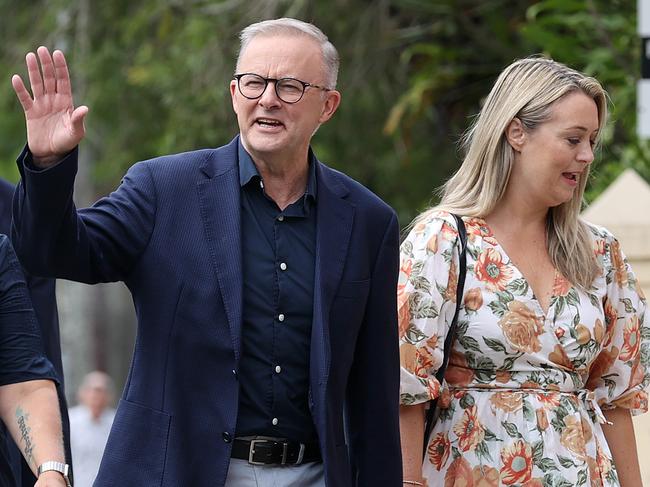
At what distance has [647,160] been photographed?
1016cm

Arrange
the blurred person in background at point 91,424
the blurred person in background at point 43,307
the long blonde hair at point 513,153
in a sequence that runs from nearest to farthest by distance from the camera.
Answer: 1. the long blonde hair at point 513,153
2. the blurred person in background at point 43,307
3. the blurred person in background at point 91,424

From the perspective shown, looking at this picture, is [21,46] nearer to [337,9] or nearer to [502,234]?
A: [337,9]

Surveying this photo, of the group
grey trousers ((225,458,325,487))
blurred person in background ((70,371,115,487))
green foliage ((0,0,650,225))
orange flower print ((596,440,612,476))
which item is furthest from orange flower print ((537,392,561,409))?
blurred person in background ((70,371,115,487))

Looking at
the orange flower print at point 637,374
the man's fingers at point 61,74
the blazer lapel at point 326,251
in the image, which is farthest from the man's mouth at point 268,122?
the orange flower print at point 637,374

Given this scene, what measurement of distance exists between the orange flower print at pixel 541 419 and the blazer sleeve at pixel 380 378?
0.47 metres

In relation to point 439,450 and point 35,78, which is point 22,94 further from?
point 439,450

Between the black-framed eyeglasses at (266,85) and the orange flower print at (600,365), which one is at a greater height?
the black-framed eyeglasses at (266,85)

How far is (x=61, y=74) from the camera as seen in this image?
13.1 ft

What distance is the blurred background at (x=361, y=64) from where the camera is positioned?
440 inches

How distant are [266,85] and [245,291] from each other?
1.90 ft

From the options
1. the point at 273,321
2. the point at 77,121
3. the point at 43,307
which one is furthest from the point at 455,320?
the point at 43,307

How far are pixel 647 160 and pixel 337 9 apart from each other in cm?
395

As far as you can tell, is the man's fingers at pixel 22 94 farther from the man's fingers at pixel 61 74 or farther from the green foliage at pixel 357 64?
the green foliage at pixel 357 64

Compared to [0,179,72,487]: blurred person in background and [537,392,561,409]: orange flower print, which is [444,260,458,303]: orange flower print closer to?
[537,392,561,409]: orange flower print
